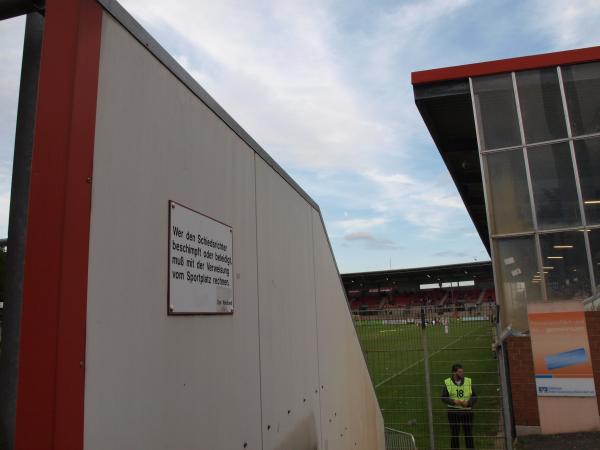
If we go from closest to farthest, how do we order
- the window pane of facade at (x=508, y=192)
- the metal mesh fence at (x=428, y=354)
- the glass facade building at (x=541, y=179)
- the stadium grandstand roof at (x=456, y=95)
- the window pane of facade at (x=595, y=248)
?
the metal mesh fence at (x=428, y=354) → the window pane of facade at (x=595, y=248) → the glass facade building at (x=541, y=179) → the window pane of facade at (x=508, y=192) → the stadium grandstand roof at (x=456, y=95)

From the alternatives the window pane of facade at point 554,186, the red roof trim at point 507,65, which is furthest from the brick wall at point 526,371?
the red roof trim at point 507,65

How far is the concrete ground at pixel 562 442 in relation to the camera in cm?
834

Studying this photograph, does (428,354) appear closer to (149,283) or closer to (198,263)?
(198,263)

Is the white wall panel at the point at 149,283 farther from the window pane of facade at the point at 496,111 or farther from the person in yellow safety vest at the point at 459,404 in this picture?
the window pane of facade at the point at 496,111

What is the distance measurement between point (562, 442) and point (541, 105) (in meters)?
7.20

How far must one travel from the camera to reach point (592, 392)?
351 inches

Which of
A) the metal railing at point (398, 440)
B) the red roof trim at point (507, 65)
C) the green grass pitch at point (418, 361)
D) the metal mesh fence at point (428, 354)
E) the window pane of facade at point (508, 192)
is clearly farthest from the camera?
the red roof trim at point (507, 65)

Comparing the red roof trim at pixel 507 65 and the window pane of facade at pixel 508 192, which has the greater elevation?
the red roof trim at pixel 507 65

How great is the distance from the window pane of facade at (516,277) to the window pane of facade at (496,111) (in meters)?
2.34

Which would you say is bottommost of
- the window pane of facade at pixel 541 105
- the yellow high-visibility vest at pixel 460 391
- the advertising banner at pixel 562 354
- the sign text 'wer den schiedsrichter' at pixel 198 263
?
the yellow high-visibility vest at pixel 460 391

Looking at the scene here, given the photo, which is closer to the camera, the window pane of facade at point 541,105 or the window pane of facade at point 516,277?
the window pane of facade at point 516,277

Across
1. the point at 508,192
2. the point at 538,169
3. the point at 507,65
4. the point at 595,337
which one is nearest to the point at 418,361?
the point at 595,337

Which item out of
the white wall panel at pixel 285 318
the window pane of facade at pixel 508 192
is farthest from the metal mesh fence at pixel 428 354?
the white wall panel at pixel 285 318

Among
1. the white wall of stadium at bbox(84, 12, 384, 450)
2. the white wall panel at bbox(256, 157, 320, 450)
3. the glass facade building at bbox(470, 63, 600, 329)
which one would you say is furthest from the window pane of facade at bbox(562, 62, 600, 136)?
the white wall of stadium at bbox(84, 12, 384, 450)
